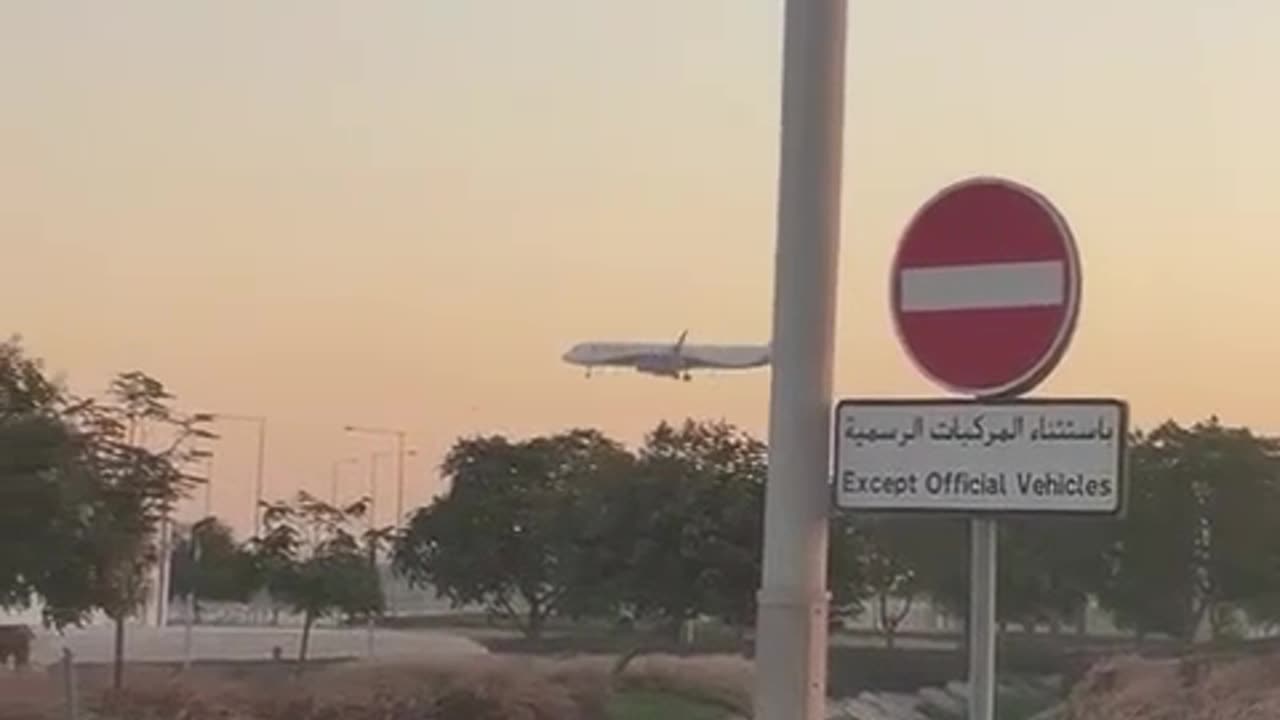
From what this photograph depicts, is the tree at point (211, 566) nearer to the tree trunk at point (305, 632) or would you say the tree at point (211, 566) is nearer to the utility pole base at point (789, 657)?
the tree trunk at point (305, 632)

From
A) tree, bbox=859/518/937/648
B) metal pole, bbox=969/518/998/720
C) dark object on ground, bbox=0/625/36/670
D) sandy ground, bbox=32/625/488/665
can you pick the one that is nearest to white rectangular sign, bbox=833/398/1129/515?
metal pole, bbox=969/518/998/720

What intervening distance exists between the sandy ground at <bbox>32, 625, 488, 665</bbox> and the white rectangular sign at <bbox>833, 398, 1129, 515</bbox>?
38.1 meters

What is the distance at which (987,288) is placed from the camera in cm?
662

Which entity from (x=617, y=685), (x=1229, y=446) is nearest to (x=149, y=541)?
(x=617, y=685)

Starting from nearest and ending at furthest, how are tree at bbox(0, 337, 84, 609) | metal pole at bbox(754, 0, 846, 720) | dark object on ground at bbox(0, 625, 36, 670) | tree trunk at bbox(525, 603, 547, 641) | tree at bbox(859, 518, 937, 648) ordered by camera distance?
metal pole at bbox(754, 0, 846, 720), tree at bbox(0, 337, 84, 609), dark object on ground at bbox(0, 625, 36, 670), tree at bbox(859, 518, 937, 648), tree trunk at bbox(525, 603, 547, 641)

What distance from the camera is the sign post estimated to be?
6398 mm

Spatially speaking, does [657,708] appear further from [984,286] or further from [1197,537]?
[984,286]

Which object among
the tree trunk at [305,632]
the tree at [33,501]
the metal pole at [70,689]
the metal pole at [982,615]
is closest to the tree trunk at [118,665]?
the metal pole at [70,689]

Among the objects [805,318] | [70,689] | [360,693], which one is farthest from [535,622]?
[805,318]

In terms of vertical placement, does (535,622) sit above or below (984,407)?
above

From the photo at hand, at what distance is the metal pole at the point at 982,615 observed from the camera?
6.55 meters

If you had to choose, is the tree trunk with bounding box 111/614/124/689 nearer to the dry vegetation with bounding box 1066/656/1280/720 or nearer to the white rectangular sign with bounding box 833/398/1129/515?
the dry vegetation with bounding box 1066/656/1280/720

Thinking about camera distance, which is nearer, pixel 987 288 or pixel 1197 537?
pixel 987 288

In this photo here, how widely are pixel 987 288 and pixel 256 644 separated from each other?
54.5m
